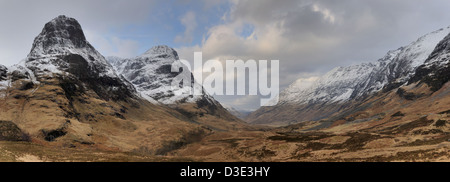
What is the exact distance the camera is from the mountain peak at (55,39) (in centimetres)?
17188

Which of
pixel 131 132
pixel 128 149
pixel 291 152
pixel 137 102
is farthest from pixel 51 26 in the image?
pixel 291 152

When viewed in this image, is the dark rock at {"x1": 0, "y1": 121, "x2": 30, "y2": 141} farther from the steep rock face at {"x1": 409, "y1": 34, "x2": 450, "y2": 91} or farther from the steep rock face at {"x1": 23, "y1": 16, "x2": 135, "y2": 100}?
the steep rock face at {"x1": 409, "y1": 34, "x2": 450, "y2": 91}

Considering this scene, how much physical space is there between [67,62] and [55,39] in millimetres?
34493

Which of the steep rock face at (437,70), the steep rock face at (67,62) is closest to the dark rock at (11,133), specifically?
the steep rock face at (67,62)

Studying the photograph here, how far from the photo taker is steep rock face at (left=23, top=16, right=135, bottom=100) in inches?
5915

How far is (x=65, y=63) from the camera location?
161375 mm

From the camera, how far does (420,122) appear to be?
78.6 metres

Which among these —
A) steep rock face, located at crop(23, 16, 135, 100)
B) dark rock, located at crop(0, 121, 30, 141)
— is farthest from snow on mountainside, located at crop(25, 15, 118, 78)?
dark rock, located at crop(0, 121, 30, 141)

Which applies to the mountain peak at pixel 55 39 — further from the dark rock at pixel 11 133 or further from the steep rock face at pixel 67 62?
the dark rock at pixel 11 133

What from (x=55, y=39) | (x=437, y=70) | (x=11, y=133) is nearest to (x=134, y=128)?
(x=11, y=133)

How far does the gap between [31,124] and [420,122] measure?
5277 inches

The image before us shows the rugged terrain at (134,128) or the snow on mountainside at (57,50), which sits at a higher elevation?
the snow on mountainside at (57,50)
